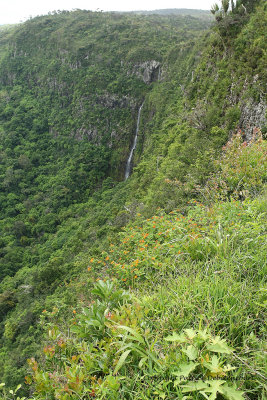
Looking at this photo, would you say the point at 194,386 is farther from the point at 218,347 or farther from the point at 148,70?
the point at 148,70

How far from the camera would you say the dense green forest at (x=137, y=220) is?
4.71ft

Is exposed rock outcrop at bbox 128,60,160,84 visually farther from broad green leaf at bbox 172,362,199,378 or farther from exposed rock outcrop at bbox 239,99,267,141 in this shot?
broad green leaf at bbox 172,362,199,378

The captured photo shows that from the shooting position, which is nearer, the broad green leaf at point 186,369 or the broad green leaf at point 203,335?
the broad green leaf at point 186,369

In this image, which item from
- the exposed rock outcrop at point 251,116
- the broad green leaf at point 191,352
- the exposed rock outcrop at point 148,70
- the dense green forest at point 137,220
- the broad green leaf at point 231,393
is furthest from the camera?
the exposed rock outcrop at point 148,70

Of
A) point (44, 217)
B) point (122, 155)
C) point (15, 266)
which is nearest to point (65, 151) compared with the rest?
point (122, 155)

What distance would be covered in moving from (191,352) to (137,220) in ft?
17.2

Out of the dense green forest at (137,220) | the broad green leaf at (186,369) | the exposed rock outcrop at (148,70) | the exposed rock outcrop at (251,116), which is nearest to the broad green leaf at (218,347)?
the dense green forest at (137,220)

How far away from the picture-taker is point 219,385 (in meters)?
1.17

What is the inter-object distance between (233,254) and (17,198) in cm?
3308

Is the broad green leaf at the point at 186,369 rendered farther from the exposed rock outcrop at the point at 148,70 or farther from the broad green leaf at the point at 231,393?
the exposed rock outcrop at the point at 148,70

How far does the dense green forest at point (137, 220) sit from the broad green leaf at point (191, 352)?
2cm

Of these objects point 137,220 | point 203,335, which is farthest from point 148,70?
point 203,335

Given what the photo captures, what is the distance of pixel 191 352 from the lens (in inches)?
51.3

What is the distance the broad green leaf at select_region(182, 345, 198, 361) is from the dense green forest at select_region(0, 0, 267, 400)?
21mm
